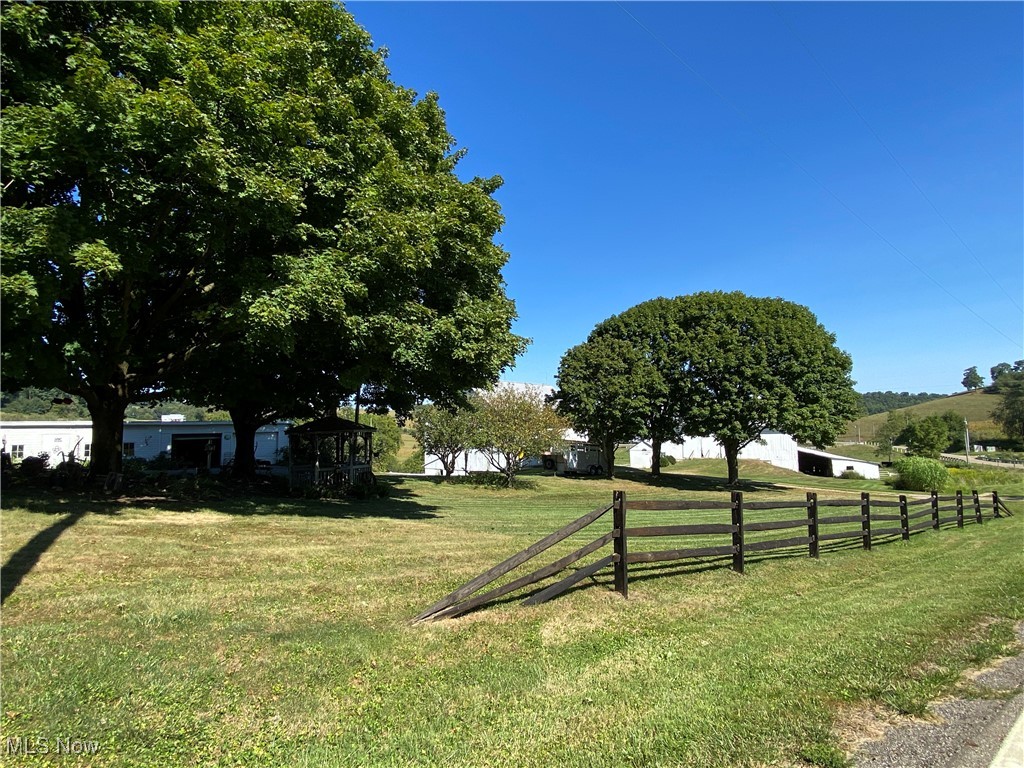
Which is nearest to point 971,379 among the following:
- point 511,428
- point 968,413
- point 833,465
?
point 968,413

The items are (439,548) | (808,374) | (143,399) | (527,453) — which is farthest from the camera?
(808,374)

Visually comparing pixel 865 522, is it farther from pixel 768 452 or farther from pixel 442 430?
pixel 768 452

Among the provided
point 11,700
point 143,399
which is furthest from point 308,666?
point 143,399

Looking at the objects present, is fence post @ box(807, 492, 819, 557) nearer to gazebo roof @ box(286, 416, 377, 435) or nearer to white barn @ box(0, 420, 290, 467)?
gazebo roof @ box(286, 416, 377, 435)

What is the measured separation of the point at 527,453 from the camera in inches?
1200

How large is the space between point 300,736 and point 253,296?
848 centimetres

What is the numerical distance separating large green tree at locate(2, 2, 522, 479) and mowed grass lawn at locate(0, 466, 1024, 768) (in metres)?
4.31

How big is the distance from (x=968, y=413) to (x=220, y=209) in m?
153

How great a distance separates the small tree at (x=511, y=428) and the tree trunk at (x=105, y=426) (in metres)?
16.5

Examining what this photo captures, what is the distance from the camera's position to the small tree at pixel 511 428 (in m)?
29.8

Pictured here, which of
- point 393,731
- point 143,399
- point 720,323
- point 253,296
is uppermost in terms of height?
point 720,323

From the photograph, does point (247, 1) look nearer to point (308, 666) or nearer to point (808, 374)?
point (308, 666)

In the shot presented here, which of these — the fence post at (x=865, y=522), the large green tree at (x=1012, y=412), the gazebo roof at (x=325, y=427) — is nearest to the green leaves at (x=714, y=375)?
the gazebo roof at (x=325, y=427)

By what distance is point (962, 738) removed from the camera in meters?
3.96
